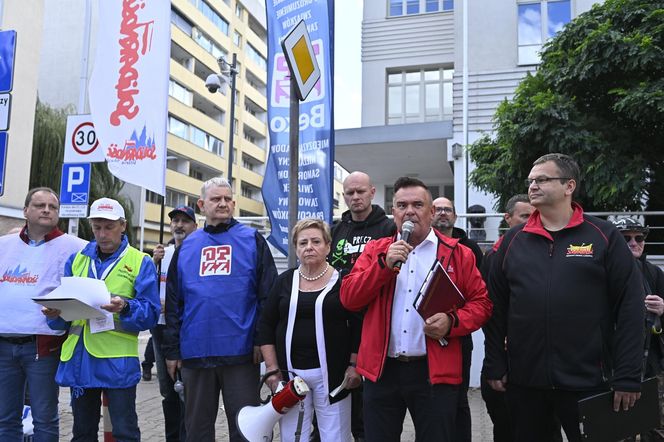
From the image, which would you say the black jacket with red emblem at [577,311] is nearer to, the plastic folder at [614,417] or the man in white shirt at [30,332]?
the plastic folder at [614,417]

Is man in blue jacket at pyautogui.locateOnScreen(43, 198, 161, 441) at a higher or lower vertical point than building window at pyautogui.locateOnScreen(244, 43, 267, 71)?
lower

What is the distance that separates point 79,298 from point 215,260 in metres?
0.96

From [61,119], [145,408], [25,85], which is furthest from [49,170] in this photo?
[145,408]

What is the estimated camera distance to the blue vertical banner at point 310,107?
6.50m

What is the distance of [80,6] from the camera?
125 ft

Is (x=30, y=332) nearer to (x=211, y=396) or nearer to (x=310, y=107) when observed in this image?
(x=211, y=396)

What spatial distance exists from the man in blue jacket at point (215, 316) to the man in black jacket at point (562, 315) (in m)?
1.73

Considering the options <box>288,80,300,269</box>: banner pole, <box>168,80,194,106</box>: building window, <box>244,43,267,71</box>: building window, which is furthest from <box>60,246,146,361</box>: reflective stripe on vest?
<box>244,43,267,71</box>: building window

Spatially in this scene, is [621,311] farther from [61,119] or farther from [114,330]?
[61,119]

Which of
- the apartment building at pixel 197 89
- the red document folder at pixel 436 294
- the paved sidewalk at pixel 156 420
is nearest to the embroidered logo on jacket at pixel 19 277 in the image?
the paved sidewalk at pixel 156 420

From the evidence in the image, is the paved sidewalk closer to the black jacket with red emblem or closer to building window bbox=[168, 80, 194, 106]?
the black jacket with red emblem

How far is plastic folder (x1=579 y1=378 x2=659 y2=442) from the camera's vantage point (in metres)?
2.99

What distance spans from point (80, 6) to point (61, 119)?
546 inches

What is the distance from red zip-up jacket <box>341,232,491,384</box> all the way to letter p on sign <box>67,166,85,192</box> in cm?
579
